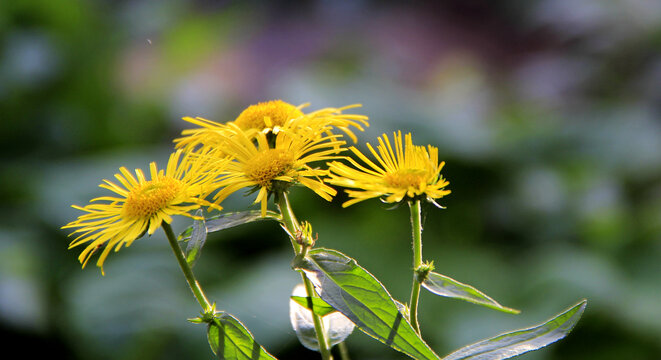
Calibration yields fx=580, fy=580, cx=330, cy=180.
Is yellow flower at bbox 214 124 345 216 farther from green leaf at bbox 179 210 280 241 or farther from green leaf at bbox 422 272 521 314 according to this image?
green leaf at bbox 422 272 521 314

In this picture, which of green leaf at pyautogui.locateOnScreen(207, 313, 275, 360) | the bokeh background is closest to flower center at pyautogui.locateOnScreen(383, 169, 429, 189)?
green leaf at pyautogui.locateOnScreen(207, 313, 275, 360)

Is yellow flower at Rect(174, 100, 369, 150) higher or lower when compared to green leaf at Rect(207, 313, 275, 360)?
higher

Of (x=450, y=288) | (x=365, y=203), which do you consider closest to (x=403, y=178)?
(x=450, y=288)

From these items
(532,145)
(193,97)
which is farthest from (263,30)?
(532,145)

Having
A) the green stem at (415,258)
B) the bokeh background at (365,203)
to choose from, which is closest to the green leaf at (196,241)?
the green stem at (415,258)

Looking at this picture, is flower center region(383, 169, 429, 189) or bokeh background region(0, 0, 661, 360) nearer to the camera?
flower center region(383, 169, 429, 189)

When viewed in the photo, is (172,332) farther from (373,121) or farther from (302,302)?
(302,302)

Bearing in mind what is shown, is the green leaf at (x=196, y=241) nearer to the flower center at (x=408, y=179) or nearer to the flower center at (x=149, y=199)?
the flower center at (x=149, y=199)

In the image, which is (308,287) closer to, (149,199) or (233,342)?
(233,342)
